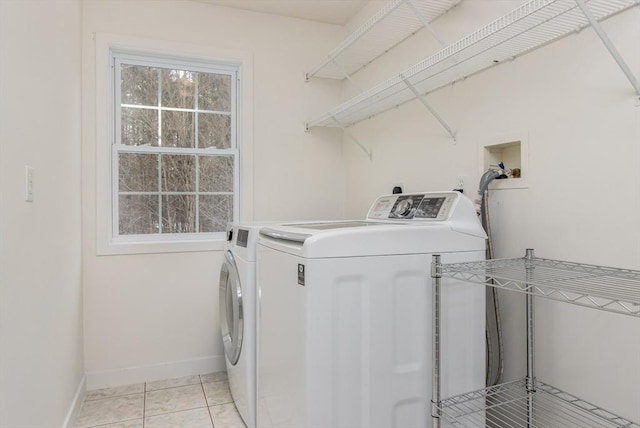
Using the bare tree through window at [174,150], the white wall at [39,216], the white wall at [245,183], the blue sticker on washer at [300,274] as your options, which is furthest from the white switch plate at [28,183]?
the bare tree through window at [174,150]

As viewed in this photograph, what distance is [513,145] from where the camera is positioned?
1.71m

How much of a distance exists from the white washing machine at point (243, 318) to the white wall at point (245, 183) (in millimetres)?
644

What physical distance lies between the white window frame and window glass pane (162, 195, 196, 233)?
50 millimetres

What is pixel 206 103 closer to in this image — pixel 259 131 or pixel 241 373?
pixel 259 131

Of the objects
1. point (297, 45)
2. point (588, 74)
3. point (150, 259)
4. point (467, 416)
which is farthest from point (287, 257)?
point (297, 45)

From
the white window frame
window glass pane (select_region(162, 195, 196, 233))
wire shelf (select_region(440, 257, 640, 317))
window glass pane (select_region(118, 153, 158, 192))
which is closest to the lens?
wire shelf (select_region(440, 257, 640, 317))

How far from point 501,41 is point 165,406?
8.18ft

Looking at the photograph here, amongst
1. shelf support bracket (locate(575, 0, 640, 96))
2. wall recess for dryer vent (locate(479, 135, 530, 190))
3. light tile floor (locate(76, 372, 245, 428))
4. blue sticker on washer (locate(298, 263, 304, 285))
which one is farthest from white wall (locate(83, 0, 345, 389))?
shelf support bracket (locate(575, 0, 640, 96))

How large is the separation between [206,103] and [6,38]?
1732 mm

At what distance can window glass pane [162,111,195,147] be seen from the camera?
2791 millimetres

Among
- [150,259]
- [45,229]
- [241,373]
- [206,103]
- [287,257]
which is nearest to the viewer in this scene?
[287,257]

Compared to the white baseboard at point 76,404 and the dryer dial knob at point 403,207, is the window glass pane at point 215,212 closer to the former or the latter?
the white baseboard at point 76,404

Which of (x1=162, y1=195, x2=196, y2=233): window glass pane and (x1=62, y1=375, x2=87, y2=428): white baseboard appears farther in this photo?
(x1=162, y1=195, x2=196, y2=233): window glass pane

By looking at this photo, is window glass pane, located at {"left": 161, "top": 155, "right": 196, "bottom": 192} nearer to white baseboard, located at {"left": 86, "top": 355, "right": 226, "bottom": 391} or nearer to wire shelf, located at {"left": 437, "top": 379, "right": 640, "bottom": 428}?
white baseboard, located at {"left": 86, "top": 355, "right": 226, "bottom": 391}
